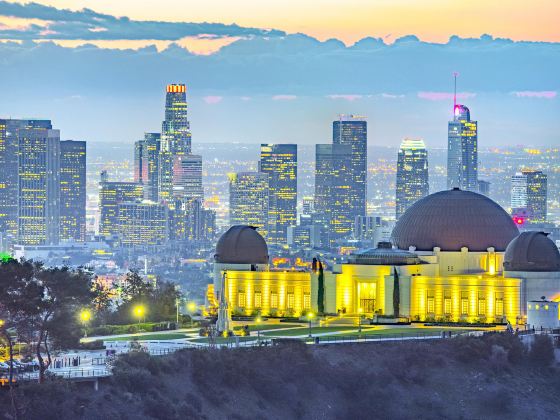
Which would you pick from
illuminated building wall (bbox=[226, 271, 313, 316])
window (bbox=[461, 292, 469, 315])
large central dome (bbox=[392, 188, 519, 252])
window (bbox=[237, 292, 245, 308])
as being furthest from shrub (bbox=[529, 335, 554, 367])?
window (bbox=[237, 292, 245, 308])

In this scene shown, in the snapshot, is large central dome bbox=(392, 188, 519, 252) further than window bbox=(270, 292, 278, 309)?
Yes

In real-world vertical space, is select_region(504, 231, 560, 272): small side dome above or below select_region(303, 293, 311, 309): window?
above

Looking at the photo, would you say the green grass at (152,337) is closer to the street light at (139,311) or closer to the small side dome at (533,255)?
the street light at (139,311)

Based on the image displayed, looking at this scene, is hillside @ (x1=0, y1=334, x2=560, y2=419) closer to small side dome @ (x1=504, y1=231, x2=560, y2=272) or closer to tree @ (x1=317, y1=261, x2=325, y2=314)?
small side dome @ (x1=504, y1=231, x2=560, y2=272)

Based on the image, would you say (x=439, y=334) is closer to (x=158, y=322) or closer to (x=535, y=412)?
(x=535, y=412)

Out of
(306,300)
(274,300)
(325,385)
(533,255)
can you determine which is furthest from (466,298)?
(325,385)

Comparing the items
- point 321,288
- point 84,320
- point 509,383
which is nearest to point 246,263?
point 321,288

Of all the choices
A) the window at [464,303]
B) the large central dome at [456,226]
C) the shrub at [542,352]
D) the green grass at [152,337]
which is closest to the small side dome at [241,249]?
the large central dome at [456,226]
